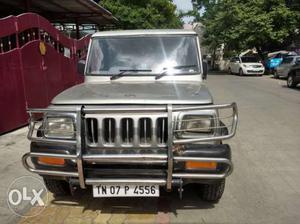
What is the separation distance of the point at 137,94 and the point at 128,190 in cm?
100

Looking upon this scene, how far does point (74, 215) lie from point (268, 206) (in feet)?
7.22

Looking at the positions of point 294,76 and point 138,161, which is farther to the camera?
point 294,76

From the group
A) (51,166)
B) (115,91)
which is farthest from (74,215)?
(115,91)

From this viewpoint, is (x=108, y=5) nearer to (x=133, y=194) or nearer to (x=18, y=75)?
(x=18, y=75)

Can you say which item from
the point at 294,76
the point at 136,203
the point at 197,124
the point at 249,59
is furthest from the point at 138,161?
the point at 249,59

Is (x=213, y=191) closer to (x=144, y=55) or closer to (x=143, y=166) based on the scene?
(x=143, y=166)

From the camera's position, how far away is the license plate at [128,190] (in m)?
3.97

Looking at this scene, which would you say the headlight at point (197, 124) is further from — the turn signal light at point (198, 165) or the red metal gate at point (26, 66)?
the red metal gate at point (26, 66)

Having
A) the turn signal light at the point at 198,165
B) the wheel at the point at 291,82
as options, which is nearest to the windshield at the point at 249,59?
the wheel at the point at 291,82

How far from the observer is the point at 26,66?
9.38m

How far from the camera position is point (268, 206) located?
4633 mm

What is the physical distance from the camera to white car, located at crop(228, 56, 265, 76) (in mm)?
30078
